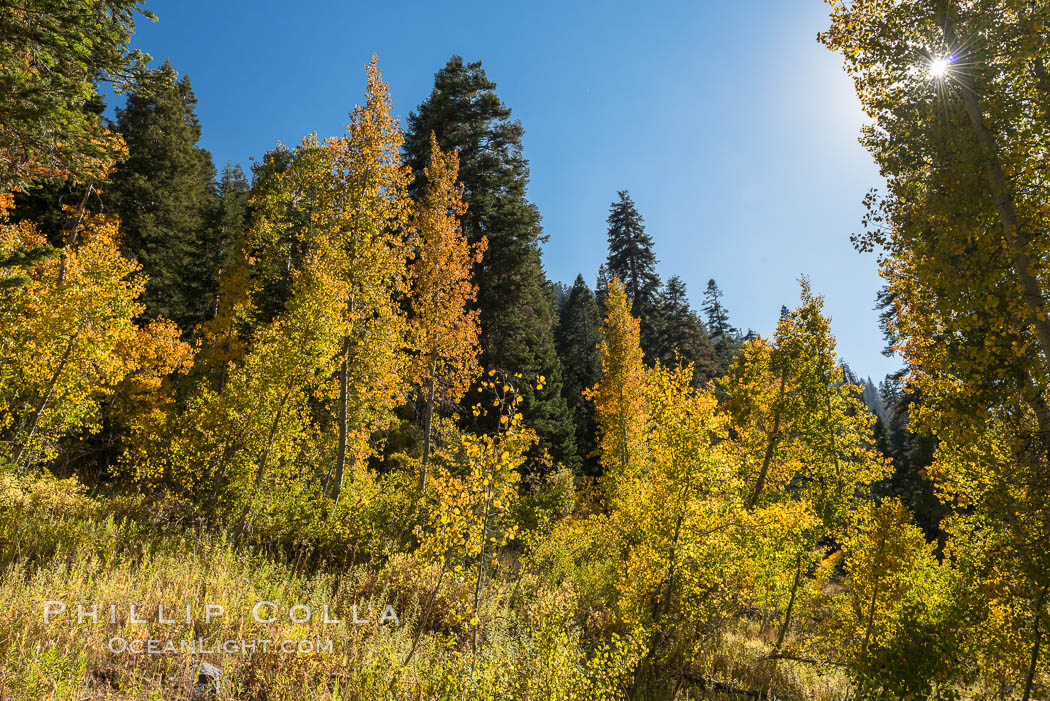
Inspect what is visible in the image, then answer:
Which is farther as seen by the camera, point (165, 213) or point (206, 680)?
point (165, 213)

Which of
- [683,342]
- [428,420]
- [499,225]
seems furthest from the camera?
[683,342]

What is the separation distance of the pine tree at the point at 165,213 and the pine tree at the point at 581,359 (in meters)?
21.3

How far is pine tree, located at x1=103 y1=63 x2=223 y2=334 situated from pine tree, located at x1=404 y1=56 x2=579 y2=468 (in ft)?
37.9

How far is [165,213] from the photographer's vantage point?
2309 centimetres

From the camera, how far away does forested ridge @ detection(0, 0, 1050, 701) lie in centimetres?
500

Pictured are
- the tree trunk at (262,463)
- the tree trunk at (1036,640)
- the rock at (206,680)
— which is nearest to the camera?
the rock at (206,680)

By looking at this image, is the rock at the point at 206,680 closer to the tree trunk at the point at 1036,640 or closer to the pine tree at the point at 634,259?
the tree trunk at the point at 1036,640

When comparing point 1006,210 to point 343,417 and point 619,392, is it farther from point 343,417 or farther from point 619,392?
point 619,392

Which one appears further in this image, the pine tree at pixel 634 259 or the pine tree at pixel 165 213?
the pine tree at pixel 634 259

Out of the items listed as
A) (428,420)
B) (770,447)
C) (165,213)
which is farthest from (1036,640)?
(165,213)

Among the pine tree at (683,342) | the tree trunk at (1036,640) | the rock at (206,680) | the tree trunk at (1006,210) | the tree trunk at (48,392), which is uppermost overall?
the pine tree at (683,342)

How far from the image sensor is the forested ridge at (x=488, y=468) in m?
5.00

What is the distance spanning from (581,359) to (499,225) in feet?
50.5

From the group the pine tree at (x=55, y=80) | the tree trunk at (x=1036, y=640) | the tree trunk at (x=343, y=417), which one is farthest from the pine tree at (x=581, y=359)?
the pine tree at (x=55, y=80)
